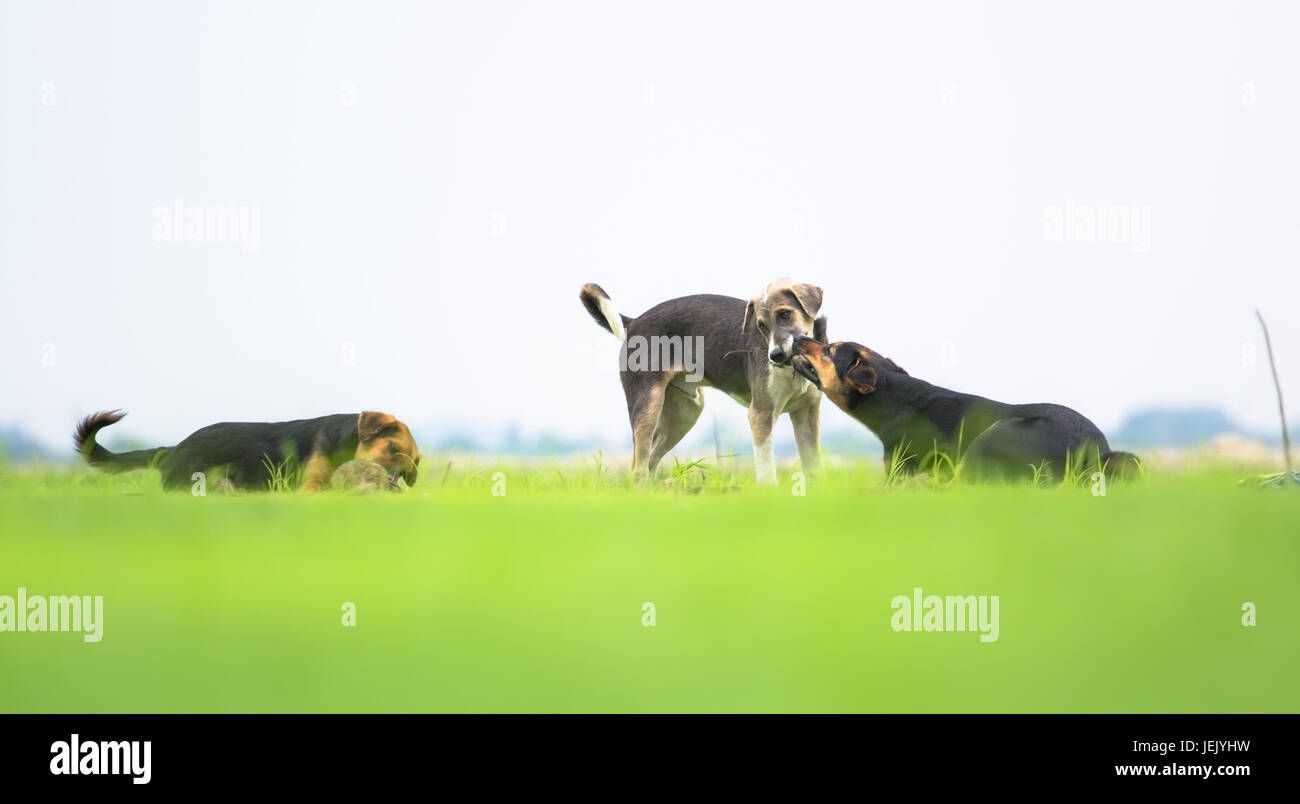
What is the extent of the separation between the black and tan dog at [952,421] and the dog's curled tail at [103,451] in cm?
470

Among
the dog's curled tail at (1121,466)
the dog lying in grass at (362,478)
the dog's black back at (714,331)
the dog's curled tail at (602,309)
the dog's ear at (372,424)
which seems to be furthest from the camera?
the dog's curled tail at (602,309)

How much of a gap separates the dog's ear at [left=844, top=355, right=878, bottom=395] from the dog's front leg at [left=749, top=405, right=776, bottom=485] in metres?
0.56

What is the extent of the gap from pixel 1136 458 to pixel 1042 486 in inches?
27.9

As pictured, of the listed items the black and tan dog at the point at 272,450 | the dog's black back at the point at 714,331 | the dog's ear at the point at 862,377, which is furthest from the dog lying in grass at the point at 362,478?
the dog's ear at the point at 862,377

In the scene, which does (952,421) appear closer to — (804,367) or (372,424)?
(804,367)

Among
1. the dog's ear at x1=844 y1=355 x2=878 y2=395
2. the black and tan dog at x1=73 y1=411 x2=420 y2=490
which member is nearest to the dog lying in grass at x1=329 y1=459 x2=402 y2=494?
the black and tan dog at x1=73 y1=411 x2=420 y2=490

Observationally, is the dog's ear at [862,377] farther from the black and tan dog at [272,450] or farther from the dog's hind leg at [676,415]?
the black and tan dog at [272,450]

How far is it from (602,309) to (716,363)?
39.1 inches

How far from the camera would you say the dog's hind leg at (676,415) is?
8.83m

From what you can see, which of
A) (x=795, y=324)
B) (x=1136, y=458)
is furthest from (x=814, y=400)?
(x=1136, y=458)

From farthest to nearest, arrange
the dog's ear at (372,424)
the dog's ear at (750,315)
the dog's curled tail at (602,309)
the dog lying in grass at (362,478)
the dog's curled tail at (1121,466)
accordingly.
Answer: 1. the dog's curled tail at (602,309)
2. the dog's ear at (750,315)
3. the dog's ear at (372,424)
4. the dog lying in grass at (362,478)
5. the dog's curled tail at (1121,466)

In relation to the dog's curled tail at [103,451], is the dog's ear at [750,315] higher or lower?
higher

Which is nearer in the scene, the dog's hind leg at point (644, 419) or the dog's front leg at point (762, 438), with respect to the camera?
the dog's front leg at point (762, 438)

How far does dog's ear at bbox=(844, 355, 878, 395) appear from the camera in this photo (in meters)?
7.82
